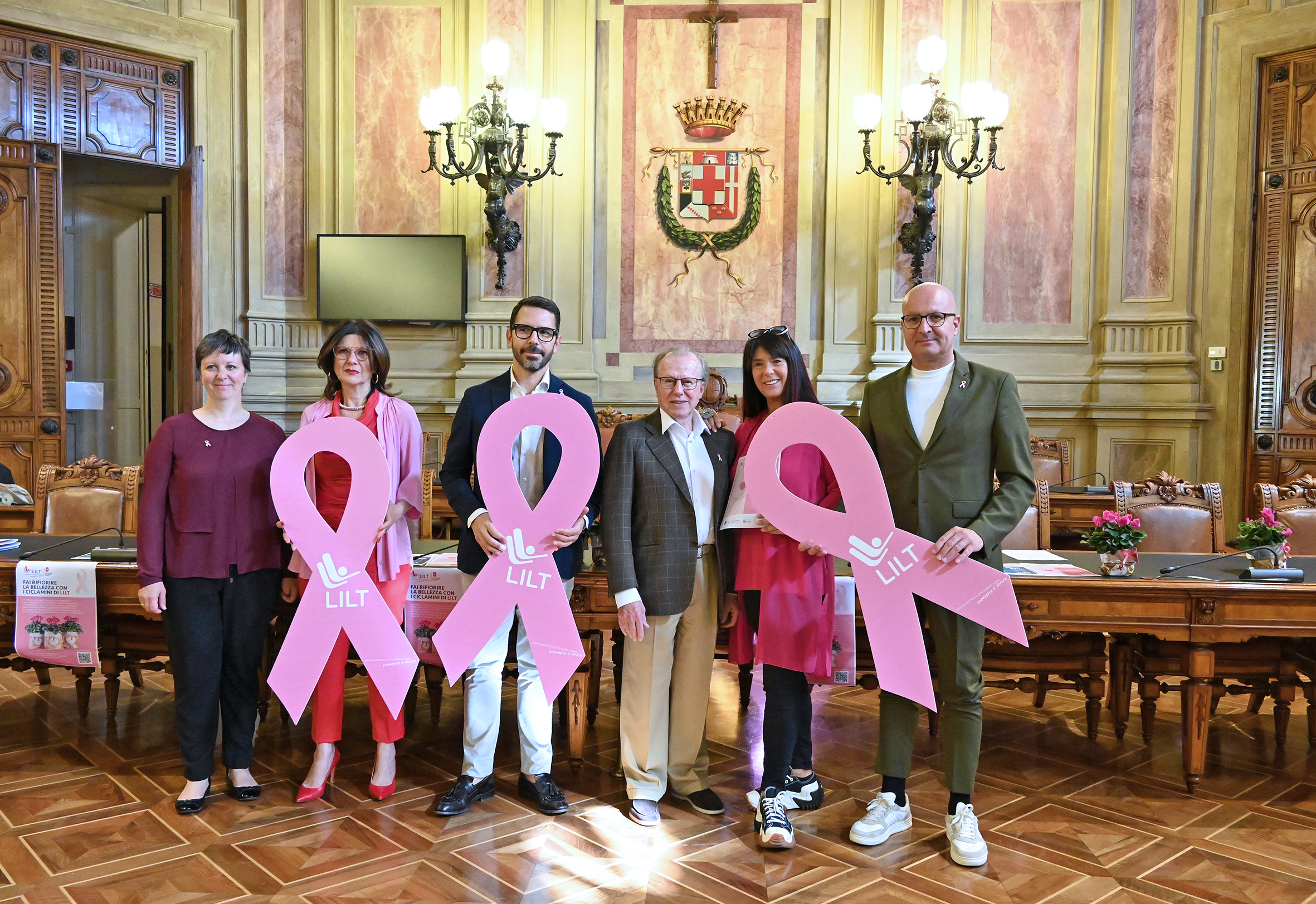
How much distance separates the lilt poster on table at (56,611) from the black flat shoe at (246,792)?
685mm

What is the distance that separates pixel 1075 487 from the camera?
5.44 m

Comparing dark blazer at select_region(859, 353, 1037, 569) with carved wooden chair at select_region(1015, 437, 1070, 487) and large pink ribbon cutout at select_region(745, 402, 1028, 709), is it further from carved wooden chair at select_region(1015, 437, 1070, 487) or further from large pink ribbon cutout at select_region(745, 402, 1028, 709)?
carved wooden chair at select_region(1015, 437, 1070, 487)

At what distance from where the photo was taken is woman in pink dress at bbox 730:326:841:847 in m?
2.59

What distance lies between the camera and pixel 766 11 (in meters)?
6.12

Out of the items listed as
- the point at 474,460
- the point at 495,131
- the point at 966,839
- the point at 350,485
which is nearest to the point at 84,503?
the point at 350,485

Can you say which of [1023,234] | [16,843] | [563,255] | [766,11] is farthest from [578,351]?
[16,843]

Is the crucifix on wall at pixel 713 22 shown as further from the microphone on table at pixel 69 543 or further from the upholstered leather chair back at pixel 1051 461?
the microphone on table at pixel 69 543

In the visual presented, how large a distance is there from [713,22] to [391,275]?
2587 millimetres

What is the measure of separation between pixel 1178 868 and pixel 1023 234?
172 inches

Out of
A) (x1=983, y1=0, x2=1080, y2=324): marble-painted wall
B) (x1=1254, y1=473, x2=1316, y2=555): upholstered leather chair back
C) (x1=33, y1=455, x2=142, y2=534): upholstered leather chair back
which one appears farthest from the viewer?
(x1=983, y1=0, x2=1080, y2=324): marble-painted wall

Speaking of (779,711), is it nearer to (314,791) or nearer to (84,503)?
(314,791)

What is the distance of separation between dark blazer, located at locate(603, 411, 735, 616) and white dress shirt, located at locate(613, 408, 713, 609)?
0.5 inches

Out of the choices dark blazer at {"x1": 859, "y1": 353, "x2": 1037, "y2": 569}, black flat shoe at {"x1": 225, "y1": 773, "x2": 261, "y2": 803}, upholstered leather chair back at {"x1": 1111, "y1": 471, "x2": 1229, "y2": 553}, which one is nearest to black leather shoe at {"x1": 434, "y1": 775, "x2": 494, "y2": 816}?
black flat shoe at {"x1": 225, "y1": 773, "x2": 261, "y2": 803}

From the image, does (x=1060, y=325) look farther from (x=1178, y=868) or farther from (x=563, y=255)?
(x=1178, y=868)
